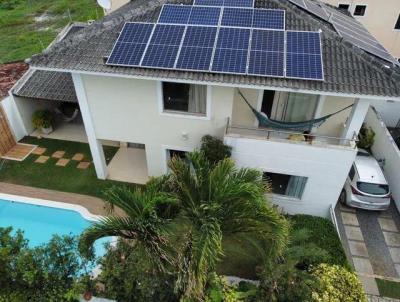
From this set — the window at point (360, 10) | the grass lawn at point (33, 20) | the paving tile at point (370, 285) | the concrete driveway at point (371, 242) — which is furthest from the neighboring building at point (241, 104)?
the grass lawn at point (33, 20)

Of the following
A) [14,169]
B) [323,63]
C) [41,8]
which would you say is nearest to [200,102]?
[323,63]

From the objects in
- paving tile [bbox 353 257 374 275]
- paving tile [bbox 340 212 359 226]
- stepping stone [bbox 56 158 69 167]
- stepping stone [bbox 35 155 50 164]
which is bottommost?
paving tile [bbox 340 212 359 226]

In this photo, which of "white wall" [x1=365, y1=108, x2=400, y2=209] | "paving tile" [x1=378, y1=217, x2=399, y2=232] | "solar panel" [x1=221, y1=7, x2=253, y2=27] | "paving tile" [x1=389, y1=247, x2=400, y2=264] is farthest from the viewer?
"white wall" [x1=365, y1=108, x2=400, y2=209]

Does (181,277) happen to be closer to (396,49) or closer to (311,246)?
(311,246)

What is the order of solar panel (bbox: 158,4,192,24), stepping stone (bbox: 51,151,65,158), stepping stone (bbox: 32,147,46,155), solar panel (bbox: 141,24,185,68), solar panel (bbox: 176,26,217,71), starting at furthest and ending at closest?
1. stepping stone (bbox: 32,147,46,155)
2. stepping stone (bbox: 51,151,65,158)
3. solar panel (bbox: 158,4,192,24)
4. solar panel (bbox: 141,24,185,68)
5. solar panel (bbox: 176,26,217,71)

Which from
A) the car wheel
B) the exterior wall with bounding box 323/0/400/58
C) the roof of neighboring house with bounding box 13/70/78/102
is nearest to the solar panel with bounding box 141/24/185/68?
the roof of neighboring house with bounding box 13/70/78/102

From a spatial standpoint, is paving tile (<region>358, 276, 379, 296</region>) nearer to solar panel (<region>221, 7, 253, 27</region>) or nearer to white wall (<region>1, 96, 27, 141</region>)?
solar panel (<region>221, 7, 253, 27</region>)
